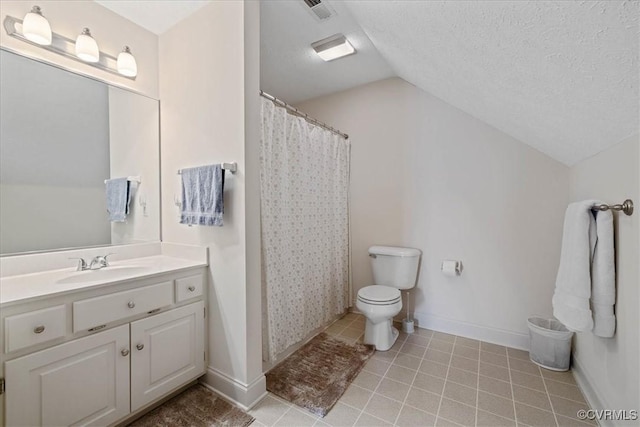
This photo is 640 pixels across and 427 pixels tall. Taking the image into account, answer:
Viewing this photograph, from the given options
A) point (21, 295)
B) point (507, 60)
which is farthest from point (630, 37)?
point (21, 295)

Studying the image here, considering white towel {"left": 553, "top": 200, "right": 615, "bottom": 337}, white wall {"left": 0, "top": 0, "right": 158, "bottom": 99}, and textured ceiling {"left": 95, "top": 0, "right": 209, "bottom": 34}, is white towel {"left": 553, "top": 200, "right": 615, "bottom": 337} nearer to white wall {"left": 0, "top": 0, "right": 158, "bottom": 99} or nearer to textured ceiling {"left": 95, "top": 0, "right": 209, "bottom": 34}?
textured ceiling {"left": 95, "top": 0, "right": 209, "bottom": 34}

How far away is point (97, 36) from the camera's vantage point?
1695 mm

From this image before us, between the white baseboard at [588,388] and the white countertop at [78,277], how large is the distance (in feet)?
7.54

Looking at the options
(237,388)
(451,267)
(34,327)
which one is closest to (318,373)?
(237,388)

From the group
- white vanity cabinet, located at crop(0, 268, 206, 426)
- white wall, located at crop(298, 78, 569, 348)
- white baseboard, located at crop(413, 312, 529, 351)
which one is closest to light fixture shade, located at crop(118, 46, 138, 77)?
white vanity cabinet, located at crop(0, 268, 206, 426)

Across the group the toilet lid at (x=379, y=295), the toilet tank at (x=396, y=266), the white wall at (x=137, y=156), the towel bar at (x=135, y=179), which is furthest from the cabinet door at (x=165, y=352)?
the toilet tank at (x=396, y=266)

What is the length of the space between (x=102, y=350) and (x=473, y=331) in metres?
2.61

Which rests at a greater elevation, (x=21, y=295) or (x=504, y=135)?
(x=504, y=135)

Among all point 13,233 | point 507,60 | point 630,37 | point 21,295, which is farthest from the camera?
point 13,233

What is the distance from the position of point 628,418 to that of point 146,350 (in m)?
2.25

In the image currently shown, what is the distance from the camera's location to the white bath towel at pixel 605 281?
1309 mm

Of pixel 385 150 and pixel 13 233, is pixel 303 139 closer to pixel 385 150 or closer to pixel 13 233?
pixel 385 150

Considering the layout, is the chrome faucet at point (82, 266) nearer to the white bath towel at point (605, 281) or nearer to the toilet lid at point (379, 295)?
the toilet lid at point (379, 295)

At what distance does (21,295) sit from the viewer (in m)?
1.08
